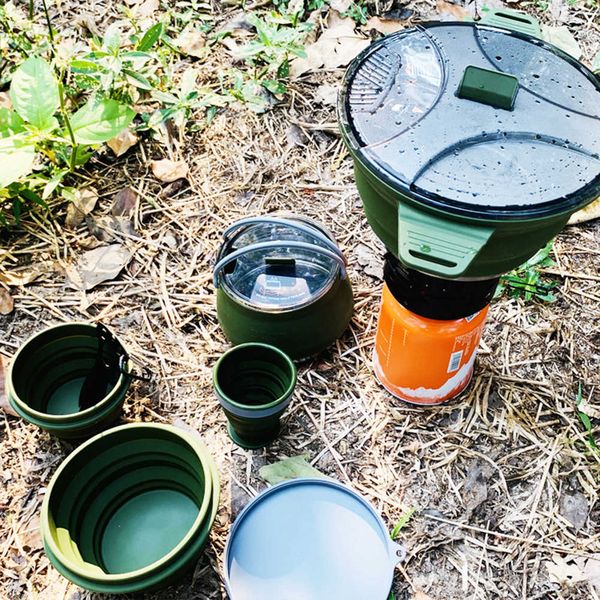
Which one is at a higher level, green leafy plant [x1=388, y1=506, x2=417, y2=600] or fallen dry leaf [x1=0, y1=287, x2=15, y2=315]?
fallen dry leaf [x1=0, y1=287, x2=15, y2=315]

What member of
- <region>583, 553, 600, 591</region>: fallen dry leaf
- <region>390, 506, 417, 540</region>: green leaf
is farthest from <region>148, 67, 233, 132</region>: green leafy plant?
<region>583, 553, 600, 591</region>: fallen dry leaf

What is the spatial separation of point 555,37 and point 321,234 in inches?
46.1

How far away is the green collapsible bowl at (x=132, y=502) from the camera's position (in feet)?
3.75

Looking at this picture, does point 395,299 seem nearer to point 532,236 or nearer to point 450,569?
point 532,236

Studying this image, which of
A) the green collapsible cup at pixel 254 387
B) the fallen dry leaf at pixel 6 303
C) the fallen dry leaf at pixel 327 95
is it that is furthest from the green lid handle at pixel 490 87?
the fallen dry leaf at pixel 6 303

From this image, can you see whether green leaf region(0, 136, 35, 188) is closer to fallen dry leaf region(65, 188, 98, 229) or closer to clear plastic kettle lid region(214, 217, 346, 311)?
fallen dry leaf region(65, 188, 98, 229)

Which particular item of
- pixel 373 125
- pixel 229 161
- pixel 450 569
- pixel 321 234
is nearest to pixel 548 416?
pixel 450 569

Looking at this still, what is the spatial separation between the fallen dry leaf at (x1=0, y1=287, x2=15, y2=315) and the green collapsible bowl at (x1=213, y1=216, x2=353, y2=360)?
548mm

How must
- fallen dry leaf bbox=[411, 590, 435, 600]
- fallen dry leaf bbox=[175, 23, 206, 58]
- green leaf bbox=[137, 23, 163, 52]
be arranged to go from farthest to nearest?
fallen dry leaf bbox=[175, 23, 206, 58] < green leaf bbox=[137, 23, 163, 52] < fallen dry leaf bbox=[411, 590, 435, 600]

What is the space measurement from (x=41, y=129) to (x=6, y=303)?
442 millimetres

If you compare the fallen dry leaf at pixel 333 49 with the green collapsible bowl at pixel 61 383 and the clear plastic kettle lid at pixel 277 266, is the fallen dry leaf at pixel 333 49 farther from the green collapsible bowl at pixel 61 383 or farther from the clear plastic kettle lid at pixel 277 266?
the green collapsible bowl at pixel 61 383

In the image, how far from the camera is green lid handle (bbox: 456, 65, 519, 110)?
1061 millimetres

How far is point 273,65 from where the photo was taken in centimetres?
→ 197

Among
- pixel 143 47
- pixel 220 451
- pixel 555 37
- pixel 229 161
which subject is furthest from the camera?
pixel 555 37
